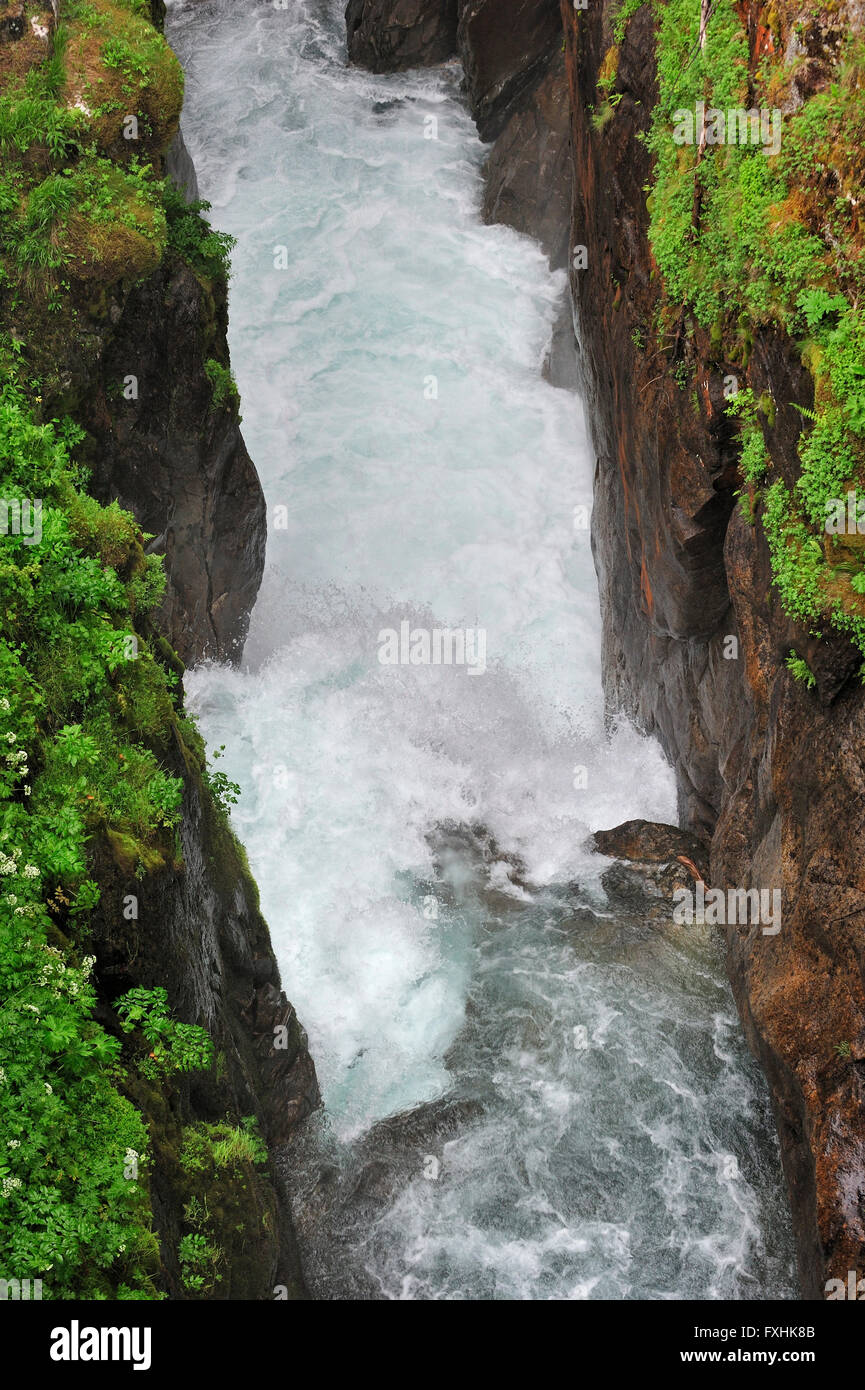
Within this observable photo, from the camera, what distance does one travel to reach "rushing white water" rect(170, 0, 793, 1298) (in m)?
10.1

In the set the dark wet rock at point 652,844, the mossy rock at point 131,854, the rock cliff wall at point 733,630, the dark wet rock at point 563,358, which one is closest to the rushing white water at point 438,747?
the dark wet rock at point 563,358

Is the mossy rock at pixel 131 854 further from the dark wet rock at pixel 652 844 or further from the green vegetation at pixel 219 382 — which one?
the green vegetation at pixel 219 382

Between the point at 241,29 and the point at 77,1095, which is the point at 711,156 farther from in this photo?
the point at 241,29

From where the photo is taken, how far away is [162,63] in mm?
12391

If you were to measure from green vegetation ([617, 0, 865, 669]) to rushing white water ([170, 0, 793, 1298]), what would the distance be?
5.08m

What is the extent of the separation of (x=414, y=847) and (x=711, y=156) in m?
8.50

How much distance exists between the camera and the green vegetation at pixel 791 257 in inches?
324

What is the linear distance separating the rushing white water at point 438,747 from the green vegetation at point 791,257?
5.08m

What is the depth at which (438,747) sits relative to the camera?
626 inches

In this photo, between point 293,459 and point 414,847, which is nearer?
point 414,847

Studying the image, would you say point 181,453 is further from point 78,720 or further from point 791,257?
point 791,257

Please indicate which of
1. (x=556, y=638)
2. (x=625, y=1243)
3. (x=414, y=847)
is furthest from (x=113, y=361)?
(x=625, y=1243)

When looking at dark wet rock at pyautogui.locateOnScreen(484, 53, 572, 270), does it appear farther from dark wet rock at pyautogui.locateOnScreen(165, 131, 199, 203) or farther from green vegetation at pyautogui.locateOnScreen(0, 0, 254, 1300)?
green vegetation at pyautogui.locateOnScreen(0, 0, 254, 1300)

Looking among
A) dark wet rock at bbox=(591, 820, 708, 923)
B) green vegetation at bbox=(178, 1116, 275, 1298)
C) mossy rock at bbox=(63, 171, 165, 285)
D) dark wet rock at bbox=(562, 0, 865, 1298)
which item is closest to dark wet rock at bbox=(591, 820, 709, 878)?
dark wet rock at bbox=(591, 820, 708, 923)
